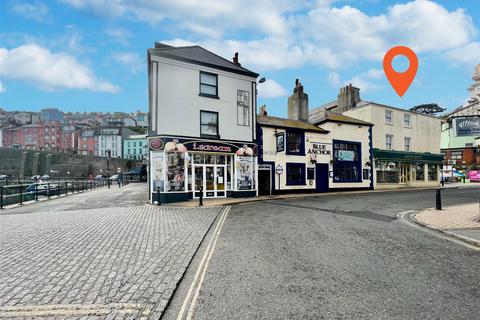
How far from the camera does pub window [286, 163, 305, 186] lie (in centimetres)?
2221

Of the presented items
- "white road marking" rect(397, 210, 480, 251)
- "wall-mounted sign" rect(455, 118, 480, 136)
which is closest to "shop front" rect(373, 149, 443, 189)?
"wall-mounted sign" rect(455, 118, 480, 136)

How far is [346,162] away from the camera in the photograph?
2553cm

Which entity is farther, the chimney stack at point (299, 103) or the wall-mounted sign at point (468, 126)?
the chimney stack at point (299, 103)

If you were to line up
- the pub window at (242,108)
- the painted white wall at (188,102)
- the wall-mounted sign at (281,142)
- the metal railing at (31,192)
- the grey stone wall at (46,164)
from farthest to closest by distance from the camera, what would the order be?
the grey stone wall at (46,164), the wall-mounted sign at (281,142), the pub window at (242,108), the painted white wall at (188,102), the metal railing at (31,192)

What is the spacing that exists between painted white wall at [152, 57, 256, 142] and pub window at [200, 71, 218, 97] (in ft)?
0.93

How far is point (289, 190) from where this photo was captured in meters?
22.0

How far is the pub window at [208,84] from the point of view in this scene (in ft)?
60.3

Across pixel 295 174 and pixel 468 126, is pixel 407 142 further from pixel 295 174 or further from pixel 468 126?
pixel 468 126

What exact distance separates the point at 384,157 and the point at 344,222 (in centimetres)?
2177

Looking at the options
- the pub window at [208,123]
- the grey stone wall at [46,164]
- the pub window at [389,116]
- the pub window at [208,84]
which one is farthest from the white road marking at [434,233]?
the grey stone wall at [46,164]

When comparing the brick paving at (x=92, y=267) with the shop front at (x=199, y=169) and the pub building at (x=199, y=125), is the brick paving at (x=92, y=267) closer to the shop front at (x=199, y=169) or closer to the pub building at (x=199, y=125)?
the shop front at (x=199, y=169)

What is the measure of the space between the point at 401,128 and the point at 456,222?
23774 mm

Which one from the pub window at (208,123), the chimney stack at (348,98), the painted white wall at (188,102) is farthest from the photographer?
the chimney stack at (348,98)

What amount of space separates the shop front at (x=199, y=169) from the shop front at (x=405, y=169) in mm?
16024
